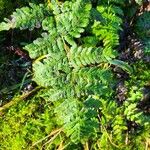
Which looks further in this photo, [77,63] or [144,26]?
[144,26]

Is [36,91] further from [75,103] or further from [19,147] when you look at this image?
[75,103]

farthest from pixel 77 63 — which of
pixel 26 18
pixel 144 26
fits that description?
pixel 144 26

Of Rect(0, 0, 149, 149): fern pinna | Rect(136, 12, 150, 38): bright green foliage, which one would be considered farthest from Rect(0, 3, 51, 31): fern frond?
Rect(136, 12, 150, 38): bright green foliage

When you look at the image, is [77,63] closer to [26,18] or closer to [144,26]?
[26,18]

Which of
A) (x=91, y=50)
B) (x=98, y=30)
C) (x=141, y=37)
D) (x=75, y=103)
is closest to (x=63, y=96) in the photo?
(x=75, y=103)

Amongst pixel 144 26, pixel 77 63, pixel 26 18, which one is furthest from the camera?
pixel 144 26

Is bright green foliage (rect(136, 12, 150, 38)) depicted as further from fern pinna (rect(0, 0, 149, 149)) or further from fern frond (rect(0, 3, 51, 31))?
fern frond (rect(0, 3, 51, 31))

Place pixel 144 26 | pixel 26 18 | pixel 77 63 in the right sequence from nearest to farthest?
1. pixel 77 63
2. pixel 26 18
3. pixel 144 26

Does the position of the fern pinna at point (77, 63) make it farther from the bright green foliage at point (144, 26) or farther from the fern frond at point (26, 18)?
the bright green foliage at point (144, 26)
